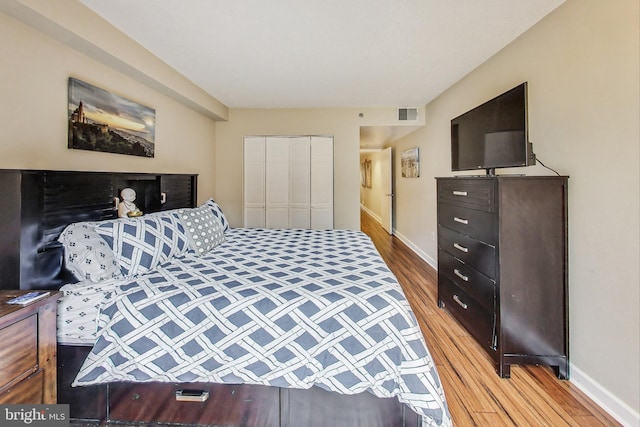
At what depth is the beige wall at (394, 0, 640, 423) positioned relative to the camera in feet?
4.97

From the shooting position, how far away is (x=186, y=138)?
3.74 m

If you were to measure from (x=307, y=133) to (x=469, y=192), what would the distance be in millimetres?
2903

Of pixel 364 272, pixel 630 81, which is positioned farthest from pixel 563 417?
pixel 630 81

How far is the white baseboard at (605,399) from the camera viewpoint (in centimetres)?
150

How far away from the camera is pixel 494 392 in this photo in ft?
5.78

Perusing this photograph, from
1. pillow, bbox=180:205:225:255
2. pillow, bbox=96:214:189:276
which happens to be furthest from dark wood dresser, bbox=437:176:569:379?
pillow, bbox=96:214:189:276

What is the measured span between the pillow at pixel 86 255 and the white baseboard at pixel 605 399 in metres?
2.91

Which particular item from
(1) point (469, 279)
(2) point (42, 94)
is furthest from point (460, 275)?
(2) point (42, 94)

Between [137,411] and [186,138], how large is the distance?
3.13 m

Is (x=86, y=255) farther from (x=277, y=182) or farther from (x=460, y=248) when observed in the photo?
(x=277, y=182)

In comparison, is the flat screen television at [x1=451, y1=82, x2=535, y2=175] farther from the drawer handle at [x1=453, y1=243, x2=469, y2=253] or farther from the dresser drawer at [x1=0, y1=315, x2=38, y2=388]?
the dresser drawer at [x1=0, y1=315, x2=38, y2=388]

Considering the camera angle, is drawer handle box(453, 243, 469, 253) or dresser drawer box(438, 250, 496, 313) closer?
dresser drawer box(438, 250, 496, 313)

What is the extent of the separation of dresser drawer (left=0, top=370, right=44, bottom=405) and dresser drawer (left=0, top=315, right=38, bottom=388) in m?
0.03

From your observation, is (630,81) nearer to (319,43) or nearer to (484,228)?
(484,228)
